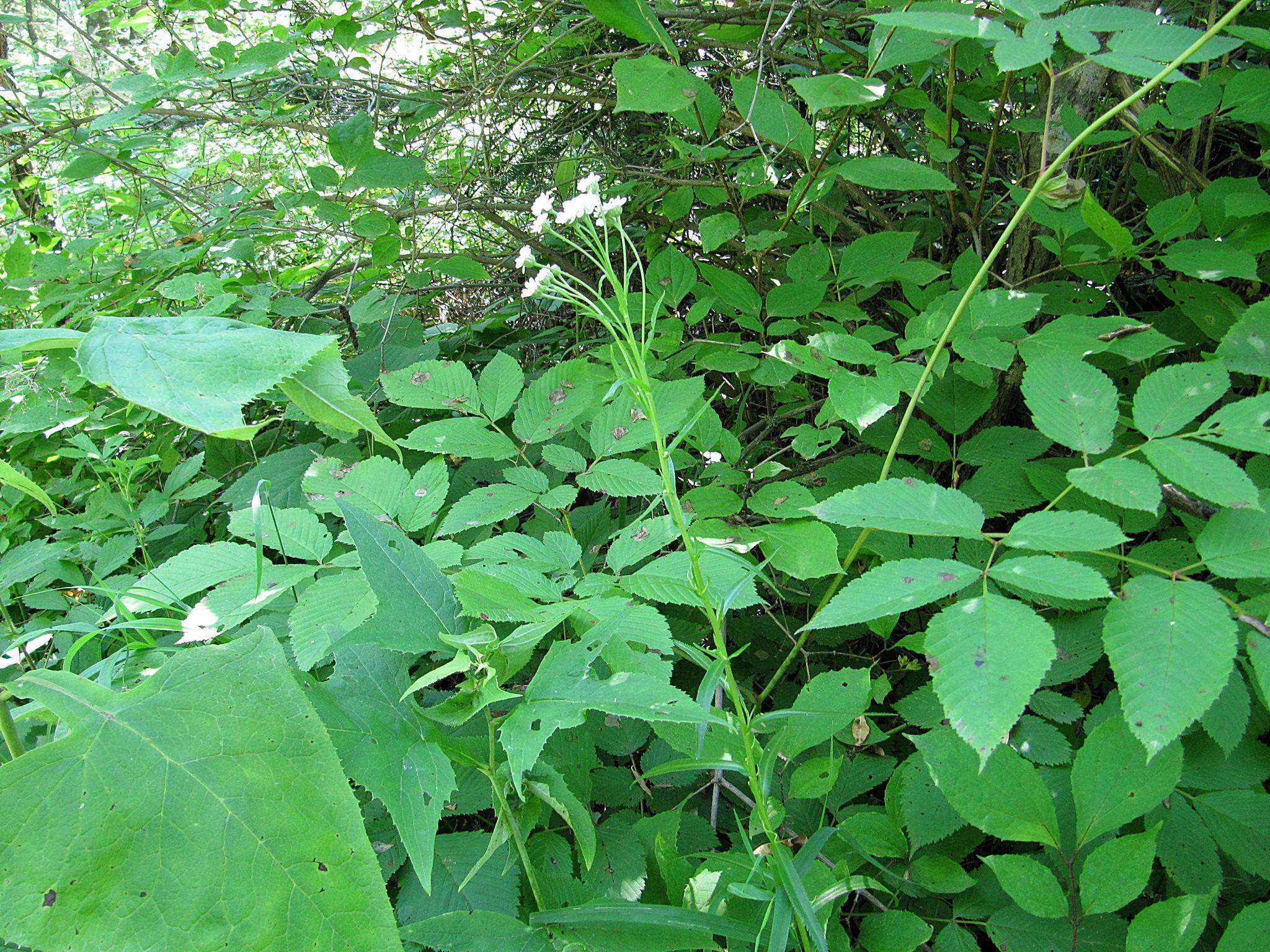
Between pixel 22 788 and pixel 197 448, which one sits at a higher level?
pixel 22 788

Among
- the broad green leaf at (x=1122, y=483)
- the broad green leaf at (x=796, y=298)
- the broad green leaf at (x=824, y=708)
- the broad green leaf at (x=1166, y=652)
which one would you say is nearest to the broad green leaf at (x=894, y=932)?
the broad green leaf at (x=824, y=708)

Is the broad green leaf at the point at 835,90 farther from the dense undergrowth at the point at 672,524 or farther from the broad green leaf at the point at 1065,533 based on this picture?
the broad green leaf at the point at 1065,533

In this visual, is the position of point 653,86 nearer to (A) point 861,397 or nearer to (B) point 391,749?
(A) point 861,397

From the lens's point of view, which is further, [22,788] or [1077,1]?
[1077,1]

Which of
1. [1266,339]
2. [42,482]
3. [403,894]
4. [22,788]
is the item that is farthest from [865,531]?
[42,482]

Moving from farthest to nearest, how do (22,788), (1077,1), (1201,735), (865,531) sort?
1. (1077,1)
2. (865,531)
3. (1201,735)
4. (22,788)

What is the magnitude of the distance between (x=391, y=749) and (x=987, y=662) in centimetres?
59

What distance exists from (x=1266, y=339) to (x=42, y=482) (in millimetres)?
3296

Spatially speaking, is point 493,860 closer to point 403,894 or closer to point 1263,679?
point 403,894

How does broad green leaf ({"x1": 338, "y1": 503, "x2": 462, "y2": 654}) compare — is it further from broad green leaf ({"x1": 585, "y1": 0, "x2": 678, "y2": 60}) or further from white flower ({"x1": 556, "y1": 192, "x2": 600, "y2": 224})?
broad green leaf ({"x1": 585, "y1": 0, "x2": 678, "y2": 60})

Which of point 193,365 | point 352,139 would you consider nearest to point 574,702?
point 193,365

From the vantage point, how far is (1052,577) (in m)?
0.87

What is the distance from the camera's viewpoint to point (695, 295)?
2.21 meters

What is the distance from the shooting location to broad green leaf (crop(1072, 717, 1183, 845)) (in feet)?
3.09
